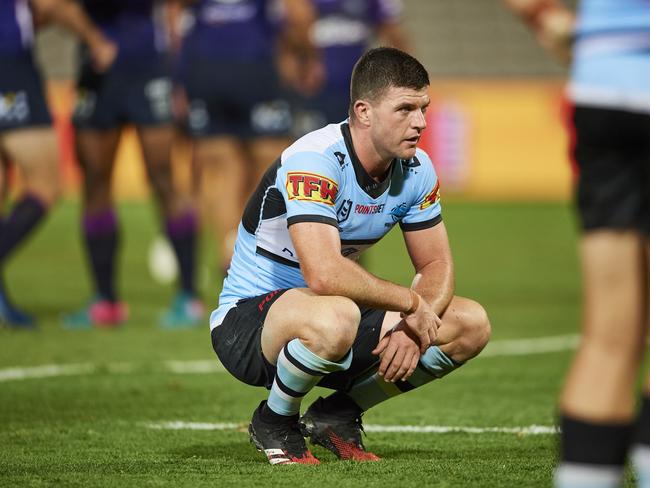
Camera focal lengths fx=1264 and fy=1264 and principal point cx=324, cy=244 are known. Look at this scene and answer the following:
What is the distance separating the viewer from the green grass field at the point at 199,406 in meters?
3.93

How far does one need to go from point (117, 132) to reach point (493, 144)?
1303cm

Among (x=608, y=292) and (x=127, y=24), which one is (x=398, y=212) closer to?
(x=608, y=292)

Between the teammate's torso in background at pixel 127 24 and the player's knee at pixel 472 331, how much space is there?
442 cm

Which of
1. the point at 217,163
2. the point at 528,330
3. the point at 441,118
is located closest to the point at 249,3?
the point at 217,163

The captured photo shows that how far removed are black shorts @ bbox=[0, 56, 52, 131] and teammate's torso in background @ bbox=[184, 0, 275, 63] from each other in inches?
58.1

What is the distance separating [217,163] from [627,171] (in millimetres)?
6423

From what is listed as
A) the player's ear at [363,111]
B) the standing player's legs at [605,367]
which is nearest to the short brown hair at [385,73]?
the player's ear at [363,111]

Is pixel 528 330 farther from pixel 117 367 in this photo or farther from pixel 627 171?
pixel 627 171

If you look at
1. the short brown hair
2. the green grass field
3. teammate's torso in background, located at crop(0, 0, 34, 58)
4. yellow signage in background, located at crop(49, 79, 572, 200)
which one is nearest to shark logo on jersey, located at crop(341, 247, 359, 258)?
the short brown hair

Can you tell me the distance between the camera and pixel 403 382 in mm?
4410

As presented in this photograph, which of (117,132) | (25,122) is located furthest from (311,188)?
(117,132)

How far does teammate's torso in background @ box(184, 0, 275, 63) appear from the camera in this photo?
873 centimetres

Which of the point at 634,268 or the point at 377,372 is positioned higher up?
the point at 634,268

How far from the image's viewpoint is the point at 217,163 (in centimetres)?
912
